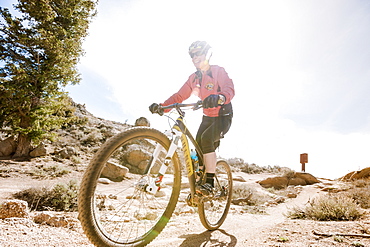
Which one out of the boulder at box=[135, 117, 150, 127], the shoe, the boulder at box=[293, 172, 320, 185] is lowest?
the shoe

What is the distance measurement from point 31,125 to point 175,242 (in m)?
15.5

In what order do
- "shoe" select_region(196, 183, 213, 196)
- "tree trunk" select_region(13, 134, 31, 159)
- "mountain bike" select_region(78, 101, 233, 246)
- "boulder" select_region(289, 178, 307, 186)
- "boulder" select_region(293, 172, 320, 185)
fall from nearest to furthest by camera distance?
"mountain bike" select_region(78, 101, 233, 246) → "shoe" select_region(196, 183, 213, 196) → "tree trunk" select_region(13, 134, 31, 159) → "boulder" select_region(289, 178, 307, 186) → "boulder" select_region(293, 172, 320, 185)

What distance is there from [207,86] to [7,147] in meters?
17.4

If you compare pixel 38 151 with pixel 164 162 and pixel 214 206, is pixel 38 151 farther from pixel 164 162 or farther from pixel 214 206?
pixel 164 162

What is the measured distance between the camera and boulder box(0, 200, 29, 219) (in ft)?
9.77

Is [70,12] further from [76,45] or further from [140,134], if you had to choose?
[140,134]

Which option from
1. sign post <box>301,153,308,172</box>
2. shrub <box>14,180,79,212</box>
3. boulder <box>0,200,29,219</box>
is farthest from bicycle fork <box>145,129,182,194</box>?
sign post <box>301,153,308,172</box>

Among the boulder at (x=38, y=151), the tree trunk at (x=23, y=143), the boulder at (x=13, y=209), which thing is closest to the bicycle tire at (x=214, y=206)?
the boulder at (x=13, y=209)

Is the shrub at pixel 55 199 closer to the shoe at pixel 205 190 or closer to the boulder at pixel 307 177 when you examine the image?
the shoe at pixel 205 190

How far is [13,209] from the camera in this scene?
3.04m

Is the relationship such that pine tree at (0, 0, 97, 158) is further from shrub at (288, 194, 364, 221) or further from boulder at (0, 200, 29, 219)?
shrub at (288, 194, 364, 221)

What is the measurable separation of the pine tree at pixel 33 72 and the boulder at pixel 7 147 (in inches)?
19.0

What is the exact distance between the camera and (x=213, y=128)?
343 centimetres

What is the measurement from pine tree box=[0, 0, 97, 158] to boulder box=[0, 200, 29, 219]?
42.8ft
